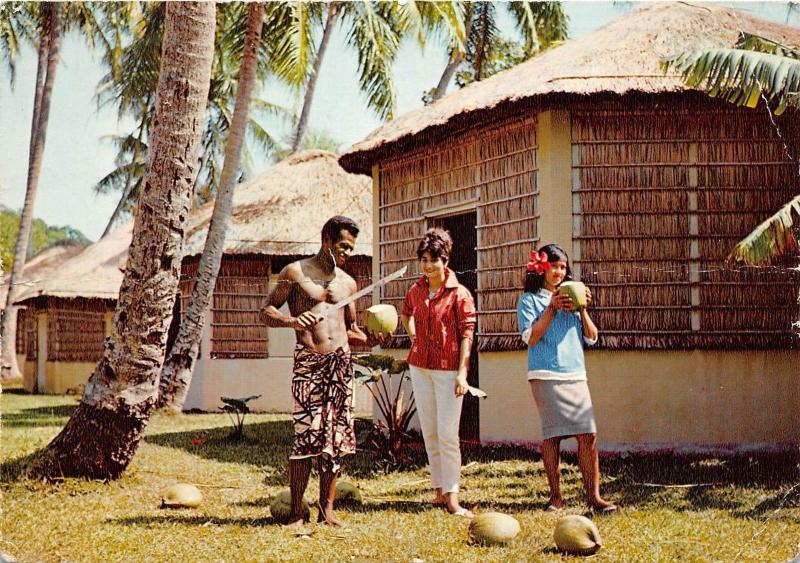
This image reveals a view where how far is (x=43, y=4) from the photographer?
595cm

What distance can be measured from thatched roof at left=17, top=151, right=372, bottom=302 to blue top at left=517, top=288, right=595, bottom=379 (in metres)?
6.49

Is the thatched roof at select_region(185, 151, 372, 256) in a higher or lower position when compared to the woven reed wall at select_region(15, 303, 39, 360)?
higher

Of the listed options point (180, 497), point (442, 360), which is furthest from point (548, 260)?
point (180, 497)

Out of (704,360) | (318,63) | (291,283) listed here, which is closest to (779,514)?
(704,360)

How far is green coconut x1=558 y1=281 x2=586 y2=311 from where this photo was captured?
4.79 metres

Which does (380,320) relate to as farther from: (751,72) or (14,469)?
(14,469)

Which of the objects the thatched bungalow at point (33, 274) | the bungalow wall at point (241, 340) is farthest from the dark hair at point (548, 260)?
the bungalow wall at point (241, 340)

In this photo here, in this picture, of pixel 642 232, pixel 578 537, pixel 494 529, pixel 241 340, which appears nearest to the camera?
pixel 578 537

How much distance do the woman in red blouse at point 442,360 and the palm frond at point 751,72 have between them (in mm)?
2052

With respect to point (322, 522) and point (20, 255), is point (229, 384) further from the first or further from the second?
point (322, 522)

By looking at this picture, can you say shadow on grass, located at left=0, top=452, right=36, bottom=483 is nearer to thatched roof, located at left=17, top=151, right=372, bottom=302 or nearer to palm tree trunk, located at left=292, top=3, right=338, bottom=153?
palm tree trunk, located at left=292, top=3, right=338, bottom=153

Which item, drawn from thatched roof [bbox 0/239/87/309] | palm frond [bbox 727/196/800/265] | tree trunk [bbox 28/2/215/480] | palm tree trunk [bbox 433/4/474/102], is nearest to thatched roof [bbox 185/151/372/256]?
thatched roof [bbox 0/239/87/309]

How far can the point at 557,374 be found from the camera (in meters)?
4.89

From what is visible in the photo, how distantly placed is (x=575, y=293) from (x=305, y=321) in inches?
58.9
